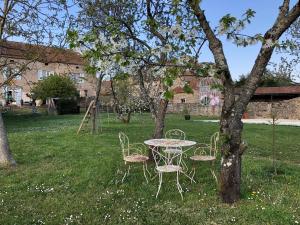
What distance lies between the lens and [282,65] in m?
23.3

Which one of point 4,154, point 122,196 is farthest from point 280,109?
point 122,196

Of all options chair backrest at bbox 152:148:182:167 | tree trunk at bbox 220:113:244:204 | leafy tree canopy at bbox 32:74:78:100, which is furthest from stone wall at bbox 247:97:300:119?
tree trunk at bbox 220:113:244:204

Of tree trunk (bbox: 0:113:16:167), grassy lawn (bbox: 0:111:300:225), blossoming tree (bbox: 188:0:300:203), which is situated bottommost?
grassy lawn (bbox: 0:111:300:225)

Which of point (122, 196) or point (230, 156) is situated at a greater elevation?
point (230, 156)

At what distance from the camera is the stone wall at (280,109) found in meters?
40.2

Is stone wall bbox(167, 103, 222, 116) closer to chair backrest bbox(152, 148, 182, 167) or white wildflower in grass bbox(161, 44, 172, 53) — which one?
chair backrest bbox(152, 148, 182, 167)

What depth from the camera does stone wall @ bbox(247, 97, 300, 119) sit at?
40.2 metres

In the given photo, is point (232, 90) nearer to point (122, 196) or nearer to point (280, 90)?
point (122, 196)

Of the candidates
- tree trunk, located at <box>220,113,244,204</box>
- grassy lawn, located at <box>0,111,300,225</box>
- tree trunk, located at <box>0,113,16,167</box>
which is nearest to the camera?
grassy lawn, located at <box>0,111,300,225</box>

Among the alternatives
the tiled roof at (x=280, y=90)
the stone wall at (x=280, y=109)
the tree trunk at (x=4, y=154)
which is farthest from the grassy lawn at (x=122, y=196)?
the tiled roof at (x=280, y=90)

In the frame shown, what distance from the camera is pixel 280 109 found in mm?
41281

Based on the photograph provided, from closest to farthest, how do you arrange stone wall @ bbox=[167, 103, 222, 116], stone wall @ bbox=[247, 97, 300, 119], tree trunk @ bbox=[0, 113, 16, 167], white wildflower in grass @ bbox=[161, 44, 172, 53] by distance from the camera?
1. white wildflower in grass @ bbox=[161, 44, 172, 53]
2. tree trunk @ bbox=[0, 113, 16, 167]
3. stone wall @ bbox=[247, 97, 300, 119]
4. stone wall @ bbox=[167, 103, 222, 116]

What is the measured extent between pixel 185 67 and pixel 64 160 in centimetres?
598

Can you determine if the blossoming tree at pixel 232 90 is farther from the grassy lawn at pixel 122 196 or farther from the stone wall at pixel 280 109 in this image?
the stone wall at pixel 280 109
